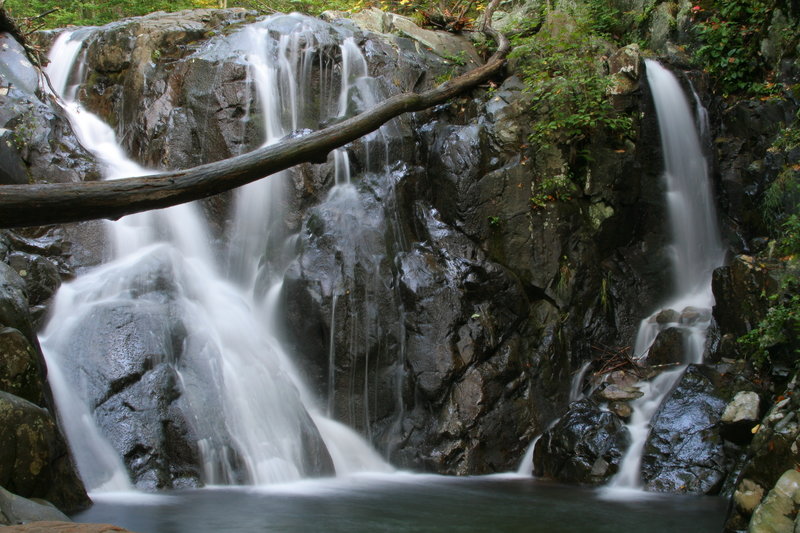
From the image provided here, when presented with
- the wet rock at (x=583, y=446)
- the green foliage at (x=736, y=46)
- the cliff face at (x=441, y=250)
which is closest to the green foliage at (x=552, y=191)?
the cliff face at (x=441, y=250)

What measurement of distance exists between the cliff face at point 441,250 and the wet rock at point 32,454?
1.26 m

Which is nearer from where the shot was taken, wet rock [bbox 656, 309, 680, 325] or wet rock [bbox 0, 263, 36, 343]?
wet rock [bbox 0, 263, 36, 343]

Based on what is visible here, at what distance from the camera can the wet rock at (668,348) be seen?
344 inches

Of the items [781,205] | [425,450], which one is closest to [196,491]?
[425,450]

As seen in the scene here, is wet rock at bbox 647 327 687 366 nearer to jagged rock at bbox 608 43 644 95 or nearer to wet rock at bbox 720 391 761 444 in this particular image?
wet rock at bbox 720 391 761 444

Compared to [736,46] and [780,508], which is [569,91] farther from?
[780,508]

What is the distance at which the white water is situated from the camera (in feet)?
23.2

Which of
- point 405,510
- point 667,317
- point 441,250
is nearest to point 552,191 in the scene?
point 441,250

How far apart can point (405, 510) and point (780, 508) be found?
3.25 metres

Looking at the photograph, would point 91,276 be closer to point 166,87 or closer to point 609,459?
point 166,87

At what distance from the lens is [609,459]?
747cm

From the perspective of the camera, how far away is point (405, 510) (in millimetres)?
6203

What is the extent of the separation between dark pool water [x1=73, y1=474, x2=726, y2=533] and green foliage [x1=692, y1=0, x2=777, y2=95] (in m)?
7.81

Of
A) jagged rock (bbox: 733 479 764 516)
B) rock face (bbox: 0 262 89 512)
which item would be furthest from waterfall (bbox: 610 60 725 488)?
rock face (bbox: 0 262 89 512)
